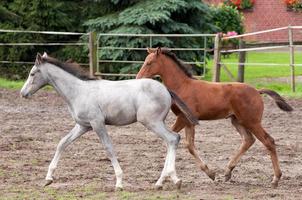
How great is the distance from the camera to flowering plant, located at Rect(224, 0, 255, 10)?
36763 mm

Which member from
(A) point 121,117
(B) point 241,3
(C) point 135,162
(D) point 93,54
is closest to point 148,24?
(D) point 93,54

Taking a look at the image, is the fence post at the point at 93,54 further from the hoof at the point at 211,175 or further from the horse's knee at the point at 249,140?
the hoof at the point at 211,175

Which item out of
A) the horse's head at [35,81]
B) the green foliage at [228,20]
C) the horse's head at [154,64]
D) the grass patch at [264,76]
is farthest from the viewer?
the green foliage at [228,20]

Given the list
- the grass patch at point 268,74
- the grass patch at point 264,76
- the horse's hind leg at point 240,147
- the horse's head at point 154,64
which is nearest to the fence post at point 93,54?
the grass patch at point 264,76

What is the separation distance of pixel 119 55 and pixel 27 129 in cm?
879

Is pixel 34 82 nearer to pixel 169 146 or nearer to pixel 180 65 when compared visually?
pixel 169 146

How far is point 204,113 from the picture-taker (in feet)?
29.5

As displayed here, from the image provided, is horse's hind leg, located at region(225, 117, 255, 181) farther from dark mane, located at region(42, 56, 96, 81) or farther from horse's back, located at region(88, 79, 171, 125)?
dark mane, located at region(42, 56, 96, 81)

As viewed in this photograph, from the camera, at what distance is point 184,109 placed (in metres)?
8.34

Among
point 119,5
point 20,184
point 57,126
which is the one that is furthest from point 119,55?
point 20,184

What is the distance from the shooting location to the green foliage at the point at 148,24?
2148 centimetres

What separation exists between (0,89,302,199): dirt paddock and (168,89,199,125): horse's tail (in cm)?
71

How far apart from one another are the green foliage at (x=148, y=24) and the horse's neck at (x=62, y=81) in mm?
12867

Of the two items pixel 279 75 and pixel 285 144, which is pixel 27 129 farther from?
pixel 279 75
